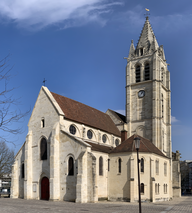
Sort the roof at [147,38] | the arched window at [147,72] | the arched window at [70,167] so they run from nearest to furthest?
the arched window at [70,167] < the arched window at [147,72] < the roof at [147,38]

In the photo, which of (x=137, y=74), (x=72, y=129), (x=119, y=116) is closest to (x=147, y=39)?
(x=137, y=74)

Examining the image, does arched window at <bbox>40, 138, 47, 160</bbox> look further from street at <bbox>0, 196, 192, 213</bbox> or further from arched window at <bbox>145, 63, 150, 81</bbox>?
arched window at <bbox>145, 63, 150, 81</bbox>

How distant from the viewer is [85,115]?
130 feet

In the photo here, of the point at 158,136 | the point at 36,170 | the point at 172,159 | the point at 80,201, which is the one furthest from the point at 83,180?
the point at 172,159

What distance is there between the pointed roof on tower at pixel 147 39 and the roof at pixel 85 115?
51.6 feet

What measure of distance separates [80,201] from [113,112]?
23271mm

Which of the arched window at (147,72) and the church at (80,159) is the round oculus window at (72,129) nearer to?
the church at (80,159)

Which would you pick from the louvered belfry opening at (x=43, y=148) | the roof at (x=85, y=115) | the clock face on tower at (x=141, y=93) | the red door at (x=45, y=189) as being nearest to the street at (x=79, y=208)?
the red door at (x=45, y=189)

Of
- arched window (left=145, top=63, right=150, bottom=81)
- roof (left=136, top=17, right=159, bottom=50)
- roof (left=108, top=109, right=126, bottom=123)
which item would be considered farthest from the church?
roof (left=136, top=17, right=159, bottom=50)

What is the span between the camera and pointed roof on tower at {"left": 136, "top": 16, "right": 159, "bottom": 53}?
163 ft

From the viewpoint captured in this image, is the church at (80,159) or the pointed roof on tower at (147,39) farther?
the pointed roof on tower at (147,39)

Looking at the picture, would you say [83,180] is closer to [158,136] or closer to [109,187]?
[109,187]

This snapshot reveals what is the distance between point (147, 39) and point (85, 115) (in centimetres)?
Answer: 2184

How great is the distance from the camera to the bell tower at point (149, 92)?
149ft
